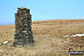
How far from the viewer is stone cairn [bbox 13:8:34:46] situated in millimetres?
19812

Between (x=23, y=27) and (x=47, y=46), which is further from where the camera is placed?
(x=23, y=27)

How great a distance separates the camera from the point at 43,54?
1489cm

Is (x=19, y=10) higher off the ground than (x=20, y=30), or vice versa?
(x=19, y=10)

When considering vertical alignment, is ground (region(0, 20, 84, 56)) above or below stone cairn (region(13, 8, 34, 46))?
below

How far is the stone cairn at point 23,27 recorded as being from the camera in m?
19.8

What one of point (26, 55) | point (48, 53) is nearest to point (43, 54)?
point (48, 53)

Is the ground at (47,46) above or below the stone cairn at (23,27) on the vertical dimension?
below

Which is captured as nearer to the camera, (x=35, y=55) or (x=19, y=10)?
(x=35, y=55)

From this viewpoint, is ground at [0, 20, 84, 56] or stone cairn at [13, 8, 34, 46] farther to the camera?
stone cairn at [13, 8, 34, 46]

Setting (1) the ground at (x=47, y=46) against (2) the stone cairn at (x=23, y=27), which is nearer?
(1) the ground at (x=47, y=46)

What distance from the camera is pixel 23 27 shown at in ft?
66.0

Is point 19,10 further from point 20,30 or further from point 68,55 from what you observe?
point 68,55

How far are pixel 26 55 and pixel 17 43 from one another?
6.13 meters

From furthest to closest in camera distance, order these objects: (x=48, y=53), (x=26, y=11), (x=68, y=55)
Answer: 1. (x=26, y=11)
2. (x=48, y=53)
3. (x=68, y=55)
